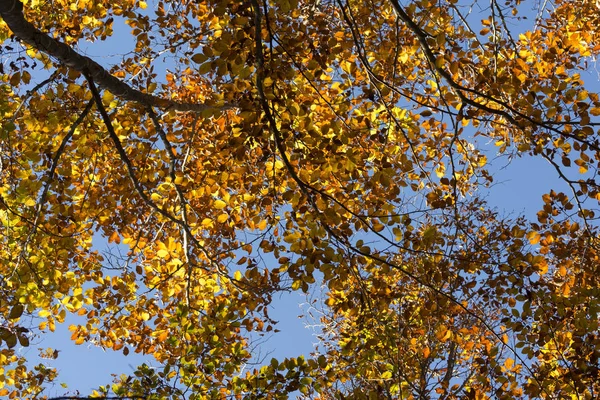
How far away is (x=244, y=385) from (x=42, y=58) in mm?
3707

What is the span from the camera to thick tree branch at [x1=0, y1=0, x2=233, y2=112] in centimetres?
369

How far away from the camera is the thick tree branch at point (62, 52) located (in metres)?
3.69

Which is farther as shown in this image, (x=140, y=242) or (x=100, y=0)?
(x=100, y=0)

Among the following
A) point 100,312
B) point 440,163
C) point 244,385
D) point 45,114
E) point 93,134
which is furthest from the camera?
point 440,163

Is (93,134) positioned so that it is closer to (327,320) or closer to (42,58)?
(42,58)

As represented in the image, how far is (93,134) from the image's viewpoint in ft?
17.8

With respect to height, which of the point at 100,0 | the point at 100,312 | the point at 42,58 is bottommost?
the point at 100,312

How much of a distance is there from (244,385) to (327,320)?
16.6 ft

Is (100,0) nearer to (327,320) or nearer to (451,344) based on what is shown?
(327,320)

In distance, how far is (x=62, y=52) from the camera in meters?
4.12

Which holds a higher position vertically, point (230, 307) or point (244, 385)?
point (230, 307)

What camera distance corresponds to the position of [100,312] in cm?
606

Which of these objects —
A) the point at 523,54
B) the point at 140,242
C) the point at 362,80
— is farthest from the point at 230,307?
the point at 523,54

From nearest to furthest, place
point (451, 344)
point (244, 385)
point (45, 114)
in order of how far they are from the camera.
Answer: point (244, 385)
point (45, 114)
point (451, 344)
